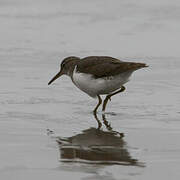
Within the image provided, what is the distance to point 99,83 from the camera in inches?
327

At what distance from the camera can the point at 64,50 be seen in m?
11.9

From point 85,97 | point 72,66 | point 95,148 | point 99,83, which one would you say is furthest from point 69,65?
point 95,148

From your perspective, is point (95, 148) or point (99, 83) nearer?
point (95, 148)

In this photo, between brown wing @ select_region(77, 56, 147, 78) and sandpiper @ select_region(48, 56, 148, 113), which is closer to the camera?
brown wing @ select_region(77, 56, 147, 78)

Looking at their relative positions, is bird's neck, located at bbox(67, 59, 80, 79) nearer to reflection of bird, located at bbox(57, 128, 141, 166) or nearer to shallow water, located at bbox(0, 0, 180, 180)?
shallow water, located at bbox(0, 0, 180, 180)

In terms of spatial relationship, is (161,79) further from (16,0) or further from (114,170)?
(16,0)

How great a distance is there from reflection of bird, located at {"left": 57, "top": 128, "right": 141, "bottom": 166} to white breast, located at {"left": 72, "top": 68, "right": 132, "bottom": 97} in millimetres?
1256

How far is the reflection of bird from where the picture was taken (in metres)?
5.75

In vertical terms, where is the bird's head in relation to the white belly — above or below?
above

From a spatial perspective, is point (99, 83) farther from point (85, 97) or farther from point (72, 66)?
point (85, 97)

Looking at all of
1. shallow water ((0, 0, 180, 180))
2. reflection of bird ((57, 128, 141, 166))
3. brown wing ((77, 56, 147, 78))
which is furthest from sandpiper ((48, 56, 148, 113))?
reflection of bird ((57, 128, 141, 166))

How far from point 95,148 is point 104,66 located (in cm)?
220

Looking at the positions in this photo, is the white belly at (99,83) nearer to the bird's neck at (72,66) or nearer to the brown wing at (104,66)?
the brown wing at (104,66)

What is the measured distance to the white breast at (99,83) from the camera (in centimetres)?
820
